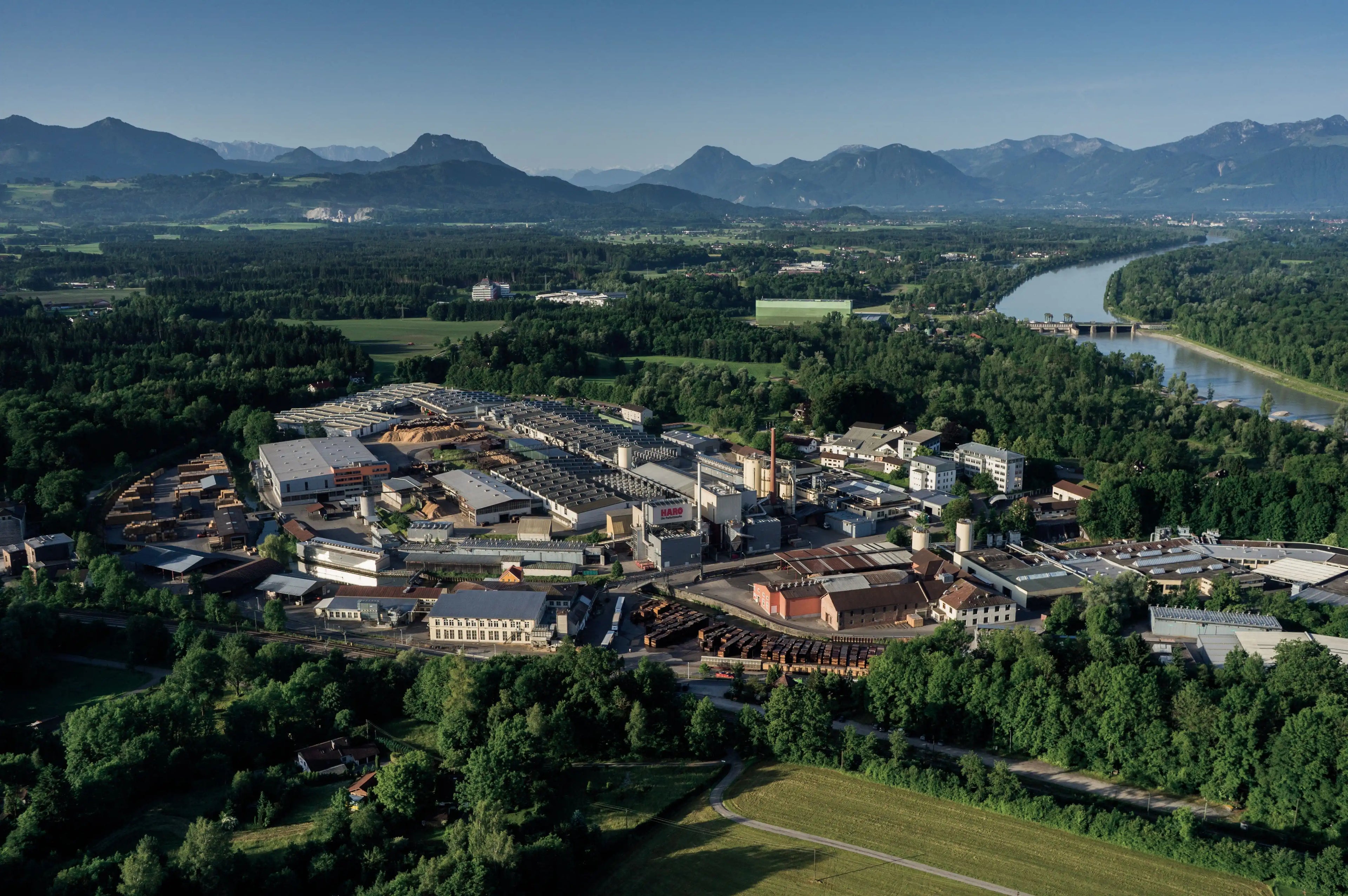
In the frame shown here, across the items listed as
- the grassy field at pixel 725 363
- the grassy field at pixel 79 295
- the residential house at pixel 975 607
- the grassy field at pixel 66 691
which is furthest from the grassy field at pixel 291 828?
the grassy field at pixel 79 295

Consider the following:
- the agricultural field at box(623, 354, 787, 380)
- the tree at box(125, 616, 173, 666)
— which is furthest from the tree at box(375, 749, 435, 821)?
the agricultural field at box(623, 354, 787, 380)

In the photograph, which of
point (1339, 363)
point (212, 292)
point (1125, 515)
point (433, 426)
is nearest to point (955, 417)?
point (1125, 515)

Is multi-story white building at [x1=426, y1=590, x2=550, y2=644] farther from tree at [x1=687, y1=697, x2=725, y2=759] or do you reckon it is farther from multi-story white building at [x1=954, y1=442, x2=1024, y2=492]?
multi-story white building at [x1=954, y1=442, x2=1024, y2=492]

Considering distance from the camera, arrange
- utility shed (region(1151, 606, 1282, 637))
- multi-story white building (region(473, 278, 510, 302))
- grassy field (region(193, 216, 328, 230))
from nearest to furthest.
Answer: utility shed (region(1151, 606, 1282, 637)) → multi-story white building (region(473, 278, 510, 302)) → grassy field (region(193, 216, 328, 230))

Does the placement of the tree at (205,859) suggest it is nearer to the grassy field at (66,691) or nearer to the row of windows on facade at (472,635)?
the grassy field at (66,691)

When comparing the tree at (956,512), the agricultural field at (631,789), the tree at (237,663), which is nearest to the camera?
the agricultural field at (631,789)

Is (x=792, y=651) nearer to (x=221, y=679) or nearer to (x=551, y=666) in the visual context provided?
(x=551, y=666)
